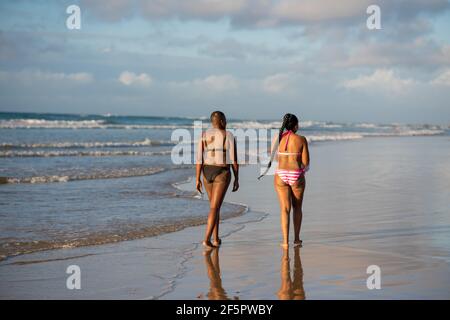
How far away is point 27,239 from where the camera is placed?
8.73 m

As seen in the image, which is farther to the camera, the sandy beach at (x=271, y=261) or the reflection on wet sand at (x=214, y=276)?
the sandy beach at (x=271, y=261)

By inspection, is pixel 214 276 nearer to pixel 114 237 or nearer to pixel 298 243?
pixel 298 243

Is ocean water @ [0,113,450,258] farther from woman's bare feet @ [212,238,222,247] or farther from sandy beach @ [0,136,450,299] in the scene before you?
woman's bare feet @ [212,238,222,247]

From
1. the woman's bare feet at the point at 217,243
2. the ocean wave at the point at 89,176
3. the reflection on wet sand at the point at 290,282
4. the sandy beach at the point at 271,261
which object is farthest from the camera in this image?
the ocean wave at the point at 89,176

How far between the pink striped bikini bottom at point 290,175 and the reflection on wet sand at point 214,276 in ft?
4.41

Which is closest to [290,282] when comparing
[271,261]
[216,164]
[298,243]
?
[271,261]

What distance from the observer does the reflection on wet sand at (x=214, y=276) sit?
19.2 feet

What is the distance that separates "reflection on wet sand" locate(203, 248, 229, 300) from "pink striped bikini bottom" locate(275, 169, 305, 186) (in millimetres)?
1344

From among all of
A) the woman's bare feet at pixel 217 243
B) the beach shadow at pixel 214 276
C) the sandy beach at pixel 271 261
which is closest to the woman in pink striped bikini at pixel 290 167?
the sandy beach at pixel 271 261

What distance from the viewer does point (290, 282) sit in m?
6.34

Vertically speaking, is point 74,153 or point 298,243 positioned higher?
point 74,153

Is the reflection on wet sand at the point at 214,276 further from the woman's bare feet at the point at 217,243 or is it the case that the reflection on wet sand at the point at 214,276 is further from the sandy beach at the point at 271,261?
the woman's bare feet at the point at 217,243

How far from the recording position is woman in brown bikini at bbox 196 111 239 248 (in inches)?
322
